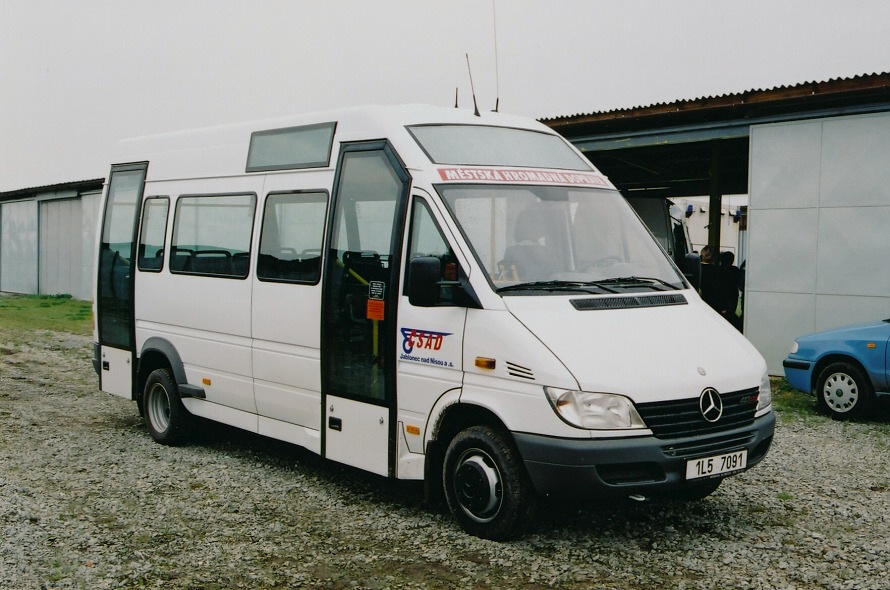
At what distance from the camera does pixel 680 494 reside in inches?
254

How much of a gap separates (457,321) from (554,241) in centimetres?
87

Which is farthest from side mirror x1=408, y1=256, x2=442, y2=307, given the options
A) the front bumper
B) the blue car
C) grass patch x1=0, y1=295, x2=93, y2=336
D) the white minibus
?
grass patch x1=0, y1=295, x2=93, y2=336

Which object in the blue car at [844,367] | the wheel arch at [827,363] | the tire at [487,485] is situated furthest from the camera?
the wheel arch at [827,363]

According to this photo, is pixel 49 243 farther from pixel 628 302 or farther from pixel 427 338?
pixel 628 302

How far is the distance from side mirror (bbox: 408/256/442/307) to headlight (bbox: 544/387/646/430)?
0.99m

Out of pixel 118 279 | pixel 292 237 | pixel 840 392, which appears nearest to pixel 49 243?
pixel 118 279

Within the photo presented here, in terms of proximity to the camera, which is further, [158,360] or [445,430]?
[158,360]

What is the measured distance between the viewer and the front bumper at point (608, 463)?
5043mm

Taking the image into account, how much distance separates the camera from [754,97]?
42.0 ft

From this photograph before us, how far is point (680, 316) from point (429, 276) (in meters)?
1.66

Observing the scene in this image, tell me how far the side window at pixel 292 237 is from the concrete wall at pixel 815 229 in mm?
8175

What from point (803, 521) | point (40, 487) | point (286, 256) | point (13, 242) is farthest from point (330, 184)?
point (13, 242)

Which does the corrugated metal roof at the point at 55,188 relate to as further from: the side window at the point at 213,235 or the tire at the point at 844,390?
the tire at the point at 844,390

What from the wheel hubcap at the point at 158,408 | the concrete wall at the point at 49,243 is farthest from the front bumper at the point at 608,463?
the concrete wall at the point at 49,243
